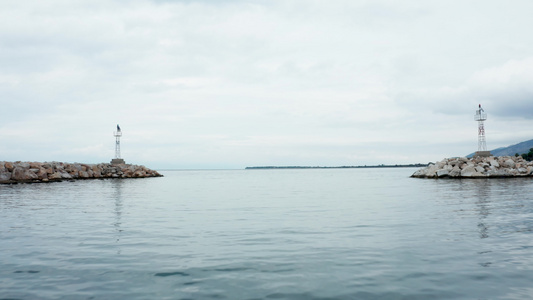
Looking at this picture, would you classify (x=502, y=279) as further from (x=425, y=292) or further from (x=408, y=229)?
(x=408, y=229)

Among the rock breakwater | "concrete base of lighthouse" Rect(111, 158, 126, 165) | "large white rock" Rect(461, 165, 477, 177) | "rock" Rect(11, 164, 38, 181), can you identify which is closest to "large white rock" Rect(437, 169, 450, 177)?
the rock breakwater

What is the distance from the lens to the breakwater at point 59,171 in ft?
204

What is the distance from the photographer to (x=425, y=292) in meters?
7.46

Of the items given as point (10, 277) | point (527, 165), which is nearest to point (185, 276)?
point (10, 277)

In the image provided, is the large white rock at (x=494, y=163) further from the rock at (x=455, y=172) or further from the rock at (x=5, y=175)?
the rock at (x=5, y=175)

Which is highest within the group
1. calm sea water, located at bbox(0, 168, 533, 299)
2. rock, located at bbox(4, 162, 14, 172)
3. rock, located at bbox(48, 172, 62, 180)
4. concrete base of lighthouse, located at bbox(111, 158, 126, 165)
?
concrete base of lighthouse, located at bbox(111, 158, 126, 165)

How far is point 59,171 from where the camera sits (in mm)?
73562

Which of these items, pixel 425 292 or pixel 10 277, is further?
pixel 10 277

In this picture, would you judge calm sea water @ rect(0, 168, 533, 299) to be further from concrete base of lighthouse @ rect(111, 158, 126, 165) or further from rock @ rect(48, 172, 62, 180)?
concrete base of lighthouse @ rect(111, 158, 126, 165)

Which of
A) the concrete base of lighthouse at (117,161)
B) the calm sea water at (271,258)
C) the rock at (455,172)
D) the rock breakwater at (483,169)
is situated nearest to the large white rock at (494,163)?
the rock breakwater at (483,169)

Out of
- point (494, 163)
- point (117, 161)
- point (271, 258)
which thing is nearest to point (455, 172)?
point (494, 163)

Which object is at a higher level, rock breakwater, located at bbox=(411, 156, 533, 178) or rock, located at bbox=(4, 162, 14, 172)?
rock, located at bbox=(4, 162, 14, 172)

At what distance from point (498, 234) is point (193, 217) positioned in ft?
45.5

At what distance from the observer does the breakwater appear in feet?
204
